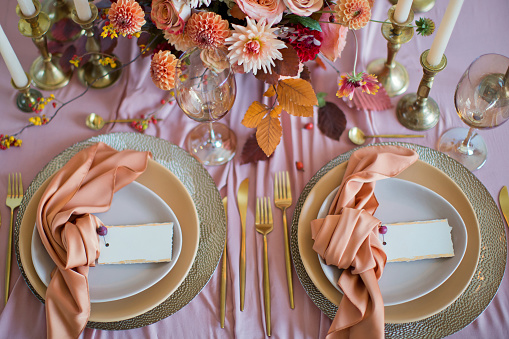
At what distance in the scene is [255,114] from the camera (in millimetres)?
822

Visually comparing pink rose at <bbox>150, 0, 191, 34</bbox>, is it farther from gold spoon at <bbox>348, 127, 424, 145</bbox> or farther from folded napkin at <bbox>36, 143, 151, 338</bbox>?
gold spoon at <bbox>348, 127, 424, 145</bbox>

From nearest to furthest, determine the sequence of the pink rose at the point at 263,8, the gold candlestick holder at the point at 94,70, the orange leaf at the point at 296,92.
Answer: the pink rose at the point at 263,8 < the orange leaf at the point at 296,92 < the gold candlestick holder at the point at 94,70

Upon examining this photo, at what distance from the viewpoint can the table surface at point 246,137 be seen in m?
0.78

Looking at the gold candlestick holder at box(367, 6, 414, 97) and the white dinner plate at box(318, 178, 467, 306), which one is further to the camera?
the gold candlestick holder at box(367, 6, 414, 97)

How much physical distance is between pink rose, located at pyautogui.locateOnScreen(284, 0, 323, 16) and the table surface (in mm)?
298

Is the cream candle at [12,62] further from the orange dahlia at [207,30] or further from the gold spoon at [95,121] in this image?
the orange dahlia at [207,30]

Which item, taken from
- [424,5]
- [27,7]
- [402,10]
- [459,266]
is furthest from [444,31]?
[27,7]

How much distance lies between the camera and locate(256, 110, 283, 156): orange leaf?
0.82m

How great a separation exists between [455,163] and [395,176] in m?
0.13

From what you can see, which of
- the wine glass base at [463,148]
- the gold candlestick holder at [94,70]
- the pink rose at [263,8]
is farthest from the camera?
the gold candlestick holder at [94,70]

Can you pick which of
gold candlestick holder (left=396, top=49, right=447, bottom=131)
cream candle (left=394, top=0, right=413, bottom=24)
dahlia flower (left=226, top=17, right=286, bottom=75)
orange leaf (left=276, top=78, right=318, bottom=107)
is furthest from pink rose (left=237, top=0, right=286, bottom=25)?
gold candlestick holder (left=396, top=49, right=447, bottom=131)

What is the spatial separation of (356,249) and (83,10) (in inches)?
→ 26.2

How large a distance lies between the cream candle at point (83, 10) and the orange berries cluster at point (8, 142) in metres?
0.29

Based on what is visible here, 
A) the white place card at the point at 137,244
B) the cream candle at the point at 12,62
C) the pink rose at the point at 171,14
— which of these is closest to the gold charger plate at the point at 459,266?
the white place card at the point at 137,244
